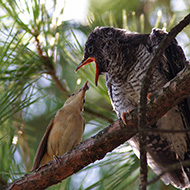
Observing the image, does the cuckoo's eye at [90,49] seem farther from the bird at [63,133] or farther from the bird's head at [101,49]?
the bird at [63,133]

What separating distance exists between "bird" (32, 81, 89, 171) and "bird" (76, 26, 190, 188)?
25 cm

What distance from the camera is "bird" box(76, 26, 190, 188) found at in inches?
85.4

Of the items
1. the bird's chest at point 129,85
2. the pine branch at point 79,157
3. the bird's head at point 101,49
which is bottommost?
the pine branch at point 79,157

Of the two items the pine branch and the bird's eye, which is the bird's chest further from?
the pine branch

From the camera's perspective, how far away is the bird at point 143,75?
2170 millimetres

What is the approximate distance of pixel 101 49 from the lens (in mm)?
2424

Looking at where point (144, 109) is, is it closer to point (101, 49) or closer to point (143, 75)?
point (143, 75)

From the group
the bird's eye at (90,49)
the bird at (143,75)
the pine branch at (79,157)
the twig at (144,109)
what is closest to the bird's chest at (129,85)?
the bird at (143,75)

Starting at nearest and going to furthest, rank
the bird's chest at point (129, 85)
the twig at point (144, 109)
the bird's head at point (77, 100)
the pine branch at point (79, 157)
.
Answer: the twig at point (144, 109)
the pine branch at point (79, 157)
the bird's chest at point (129, 85)
the bird's head at point (77, 100)

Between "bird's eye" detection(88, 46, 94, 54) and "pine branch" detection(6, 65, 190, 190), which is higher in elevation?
"bird's eye" detection(88, 46, 94, 54)

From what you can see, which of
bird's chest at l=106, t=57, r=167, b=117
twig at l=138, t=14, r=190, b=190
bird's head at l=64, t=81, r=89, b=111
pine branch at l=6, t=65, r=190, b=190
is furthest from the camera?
bird's head at l=64, t=81, r=89, b=111

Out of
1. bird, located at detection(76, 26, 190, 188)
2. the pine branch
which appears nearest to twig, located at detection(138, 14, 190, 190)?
the pine branch

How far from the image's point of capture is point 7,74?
2400 mm

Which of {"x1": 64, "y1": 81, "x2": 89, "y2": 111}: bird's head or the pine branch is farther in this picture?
{"x1": 64, "y1": 81, "x2": 89, "y2": 111}: bird's head
